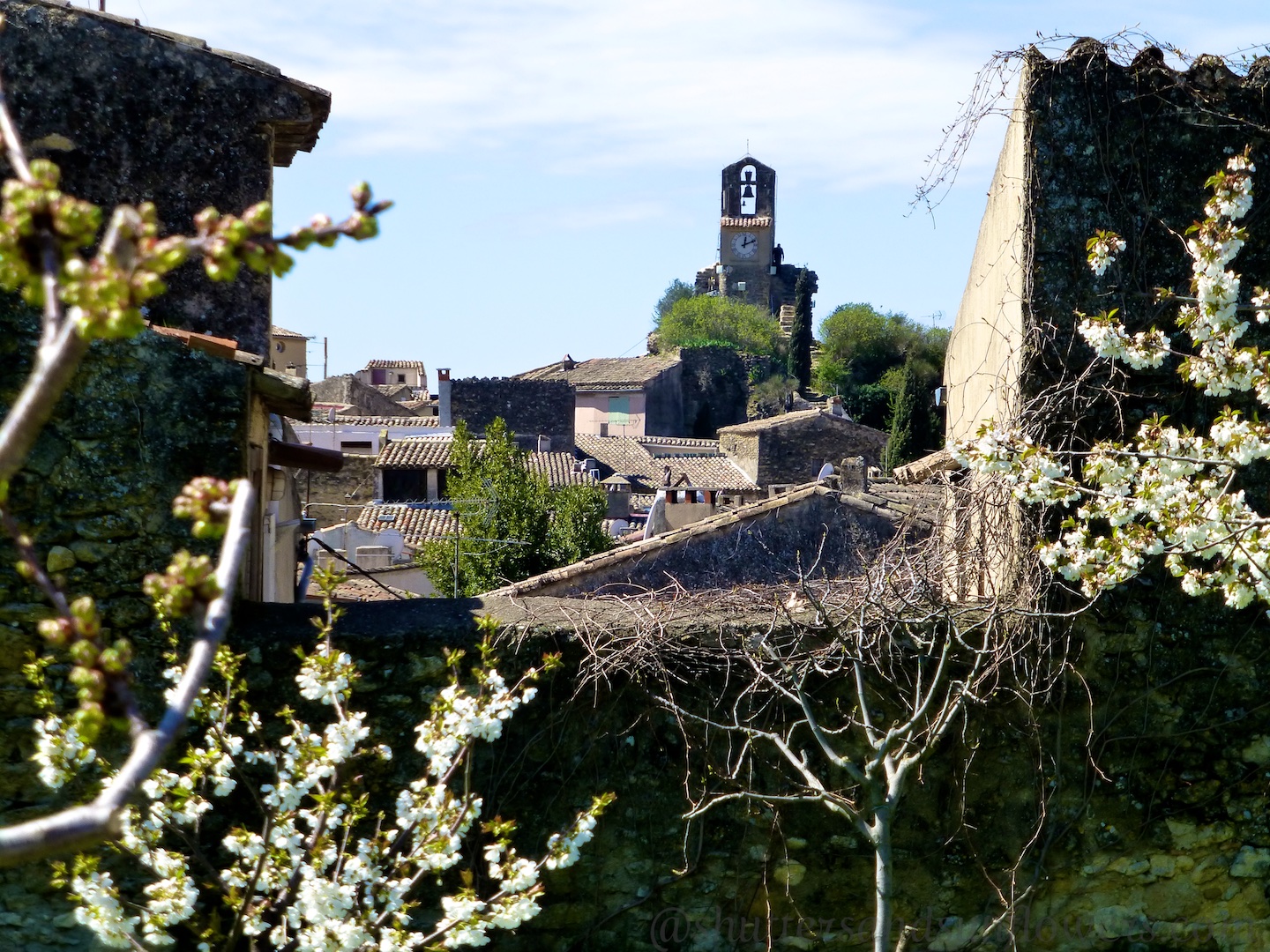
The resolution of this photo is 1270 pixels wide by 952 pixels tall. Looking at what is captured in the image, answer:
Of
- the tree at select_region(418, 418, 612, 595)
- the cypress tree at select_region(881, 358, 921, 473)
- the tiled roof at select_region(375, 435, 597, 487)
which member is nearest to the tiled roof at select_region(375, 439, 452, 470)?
the tiled roof at select_region(375, 435, 597, 487)

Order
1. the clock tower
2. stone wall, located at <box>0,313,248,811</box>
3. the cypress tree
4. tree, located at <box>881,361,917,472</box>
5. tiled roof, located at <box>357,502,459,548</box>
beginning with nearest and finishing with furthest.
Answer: stone wall, located at <box>0,313,248,811</box> → tiled roof, located at <box>357,502,459,548</box> → tree, located at <box>881,361,917,472</box> → the cypress tree → the clock tower

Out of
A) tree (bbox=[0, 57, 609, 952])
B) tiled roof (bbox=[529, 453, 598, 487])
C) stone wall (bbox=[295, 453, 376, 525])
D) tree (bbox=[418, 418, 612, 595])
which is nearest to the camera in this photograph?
tree (bbox=[0, 57, 609, 952])

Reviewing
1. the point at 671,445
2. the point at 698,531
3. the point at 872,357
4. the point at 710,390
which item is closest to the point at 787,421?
the point at 671,445

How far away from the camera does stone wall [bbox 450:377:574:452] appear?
Result: 4206 centimetres

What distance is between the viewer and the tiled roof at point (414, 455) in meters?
32.5

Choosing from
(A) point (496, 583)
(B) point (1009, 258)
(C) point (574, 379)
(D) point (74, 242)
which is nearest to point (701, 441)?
(C) point (574, 379)

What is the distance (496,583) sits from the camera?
2186cm

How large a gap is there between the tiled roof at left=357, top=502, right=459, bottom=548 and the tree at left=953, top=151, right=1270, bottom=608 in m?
20.5

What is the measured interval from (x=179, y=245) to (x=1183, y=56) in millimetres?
4729

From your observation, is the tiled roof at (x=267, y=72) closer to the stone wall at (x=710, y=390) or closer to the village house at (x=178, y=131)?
the village house at (x=178, y=131)

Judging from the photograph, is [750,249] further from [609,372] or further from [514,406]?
[514,406]

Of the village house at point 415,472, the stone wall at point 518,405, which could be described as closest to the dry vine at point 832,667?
the village house at point 415,472

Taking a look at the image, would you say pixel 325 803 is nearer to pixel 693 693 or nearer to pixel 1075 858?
pixel 693 693

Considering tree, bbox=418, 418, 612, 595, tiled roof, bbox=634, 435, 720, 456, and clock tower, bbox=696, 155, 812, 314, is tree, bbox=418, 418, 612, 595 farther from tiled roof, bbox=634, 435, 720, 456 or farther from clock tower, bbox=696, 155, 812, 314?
clock tower, bbox=696, 155, 812, 314
